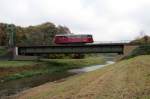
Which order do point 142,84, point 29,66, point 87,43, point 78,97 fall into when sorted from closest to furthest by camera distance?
point 78,97 < point 142,84 < point 29,66 < point 87,43

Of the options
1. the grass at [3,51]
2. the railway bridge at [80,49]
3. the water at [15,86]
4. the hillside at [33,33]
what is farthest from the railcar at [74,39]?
the water at [15,86]

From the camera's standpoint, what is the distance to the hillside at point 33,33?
152 m

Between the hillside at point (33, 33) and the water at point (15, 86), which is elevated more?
the hillside at point (33, 33)

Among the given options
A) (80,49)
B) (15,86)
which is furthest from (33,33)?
(15,86)

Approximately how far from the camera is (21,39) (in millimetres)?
160250

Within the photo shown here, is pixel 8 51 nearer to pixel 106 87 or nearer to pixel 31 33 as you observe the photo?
pixel 31 33

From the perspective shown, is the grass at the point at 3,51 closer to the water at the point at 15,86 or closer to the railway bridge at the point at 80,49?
the railway bridge at the point at 80,49

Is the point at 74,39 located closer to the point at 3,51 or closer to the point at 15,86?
the point at 3,51

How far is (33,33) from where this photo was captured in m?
180

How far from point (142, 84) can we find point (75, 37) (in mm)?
79897

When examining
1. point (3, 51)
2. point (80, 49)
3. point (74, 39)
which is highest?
point (74, 39)

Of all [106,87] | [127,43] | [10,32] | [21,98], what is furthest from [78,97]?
[10,32]

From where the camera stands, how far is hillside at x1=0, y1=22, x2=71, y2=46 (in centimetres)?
15238

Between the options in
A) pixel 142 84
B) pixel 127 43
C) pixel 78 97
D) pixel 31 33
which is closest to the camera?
pixel 78 97
